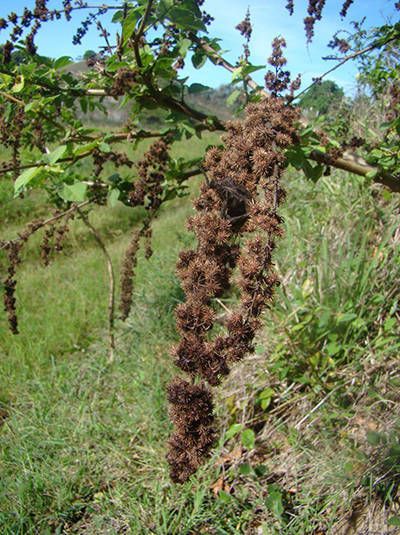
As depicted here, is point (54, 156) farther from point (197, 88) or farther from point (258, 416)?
point (258, 416)

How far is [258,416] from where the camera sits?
272cm

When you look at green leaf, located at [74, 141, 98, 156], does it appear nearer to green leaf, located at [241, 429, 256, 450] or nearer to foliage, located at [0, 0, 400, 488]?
foliage, located at [0, 0, 400, 488]

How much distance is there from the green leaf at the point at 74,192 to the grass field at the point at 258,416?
0.95m

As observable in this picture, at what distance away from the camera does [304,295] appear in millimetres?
3043

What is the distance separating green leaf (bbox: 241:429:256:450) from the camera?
2.43m

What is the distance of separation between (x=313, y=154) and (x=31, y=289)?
4256 mm

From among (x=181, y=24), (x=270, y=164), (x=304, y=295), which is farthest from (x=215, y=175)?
(x=304, y=295)

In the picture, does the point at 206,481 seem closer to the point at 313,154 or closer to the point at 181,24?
the point at 313,154

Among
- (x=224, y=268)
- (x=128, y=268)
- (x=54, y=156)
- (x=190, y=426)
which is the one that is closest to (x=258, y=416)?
(x=128, y=268)

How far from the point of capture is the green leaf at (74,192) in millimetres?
1580

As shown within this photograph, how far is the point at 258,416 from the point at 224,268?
202cm

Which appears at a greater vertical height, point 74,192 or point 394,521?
point 74,192

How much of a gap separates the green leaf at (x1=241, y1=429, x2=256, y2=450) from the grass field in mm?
10

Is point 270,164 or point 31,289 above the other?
point 270,164
